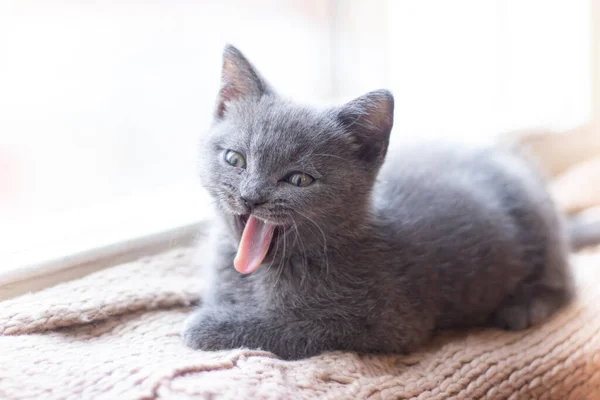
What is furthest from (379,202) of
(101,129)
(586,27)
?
(586,27)

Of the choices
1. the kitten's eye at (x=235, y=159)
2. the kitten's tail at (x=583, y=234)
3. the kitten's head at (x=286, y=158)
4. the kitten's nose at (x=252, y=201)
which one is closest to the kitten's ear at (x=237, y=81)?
the kitten's head at (x=286, y=158)

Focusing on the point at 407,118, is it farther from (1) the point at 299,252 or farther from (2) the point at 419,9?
(1) the point at 299,252

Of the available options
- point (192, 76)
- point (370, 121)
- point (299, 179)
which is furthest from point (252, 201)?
point (192, 76)

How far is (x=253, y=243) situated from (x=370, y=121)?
0.27 meters

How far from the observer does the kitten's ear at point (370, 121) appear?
38.5 inches

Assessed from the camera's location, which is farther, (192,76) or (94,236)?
(192,76)

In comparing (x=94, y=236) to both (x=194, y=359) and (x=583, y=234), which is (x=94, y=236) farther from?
(x=583, y=234)

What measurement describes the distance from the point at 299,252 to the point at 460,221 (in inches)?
13.0

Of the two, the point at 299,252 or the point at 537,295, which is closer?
the point at 299,252

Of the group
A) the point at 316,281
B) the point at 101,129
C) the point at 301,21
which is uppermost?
the point at 301,21

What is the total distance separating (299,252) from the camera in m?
1.05

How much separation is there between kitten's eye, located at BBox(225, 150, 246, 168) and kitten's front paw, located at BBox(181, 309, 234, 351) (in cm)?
26

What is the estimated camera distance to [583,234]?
5.04ft

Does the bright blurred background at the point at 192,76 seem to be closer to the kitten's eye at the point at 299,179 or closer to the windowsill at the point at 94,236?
the windowsill at the point at 94,236
